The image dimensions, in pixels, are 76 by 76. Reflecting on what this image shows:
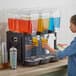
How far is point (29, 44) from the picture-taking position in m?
2.19

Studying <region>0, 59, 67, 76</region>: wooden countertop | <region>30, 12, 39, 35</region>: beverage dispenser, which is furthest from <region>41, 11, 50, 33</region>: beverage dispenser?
<region>0, 59, 67, 76</region>: wooden countertop

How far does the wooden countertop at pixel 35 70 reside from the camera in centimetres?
197

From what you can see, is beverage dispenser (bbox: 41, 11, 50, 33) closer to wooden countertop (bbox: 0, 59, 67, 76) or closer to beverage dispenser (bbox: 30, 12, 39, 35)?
beverage dispenser (bbox: 30, 12, 39, 35)

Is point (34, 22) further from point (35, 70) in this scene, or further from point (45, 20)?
point (35, 70)

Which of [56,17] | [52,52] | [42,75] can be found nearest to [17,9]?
[56,17]

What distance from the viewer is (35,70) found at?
2.05 meters

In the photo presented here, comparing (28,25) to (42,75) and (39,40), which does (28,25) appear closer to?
(39,40)

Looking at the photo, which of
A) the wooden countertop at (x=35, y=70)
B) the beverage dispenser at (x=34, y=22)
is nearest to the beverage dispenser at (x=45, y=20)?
the beverage dispenser at (x=34, y=22)

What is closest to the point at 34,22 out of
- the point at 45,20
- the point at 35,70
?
the point at 45,20

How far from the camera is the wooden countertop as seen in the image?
197 centimetres

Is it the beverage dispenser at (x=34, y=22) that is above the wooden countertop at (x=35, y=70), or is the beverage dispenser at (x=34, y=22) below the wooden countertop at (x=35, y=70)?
above

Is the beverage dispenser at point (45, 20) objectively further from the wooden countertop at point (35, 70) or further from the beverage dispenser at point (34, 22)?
the wooden countertop at point (35, 70)

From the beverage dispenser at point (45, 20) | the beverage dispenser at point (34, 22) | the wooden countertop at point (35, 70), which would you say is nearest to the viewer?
the wooden countertop at point (35, 70)

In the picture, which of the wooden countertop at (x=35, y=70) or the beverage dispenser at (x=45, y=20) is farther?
the beverage dispenser at (x=45, y=20)
